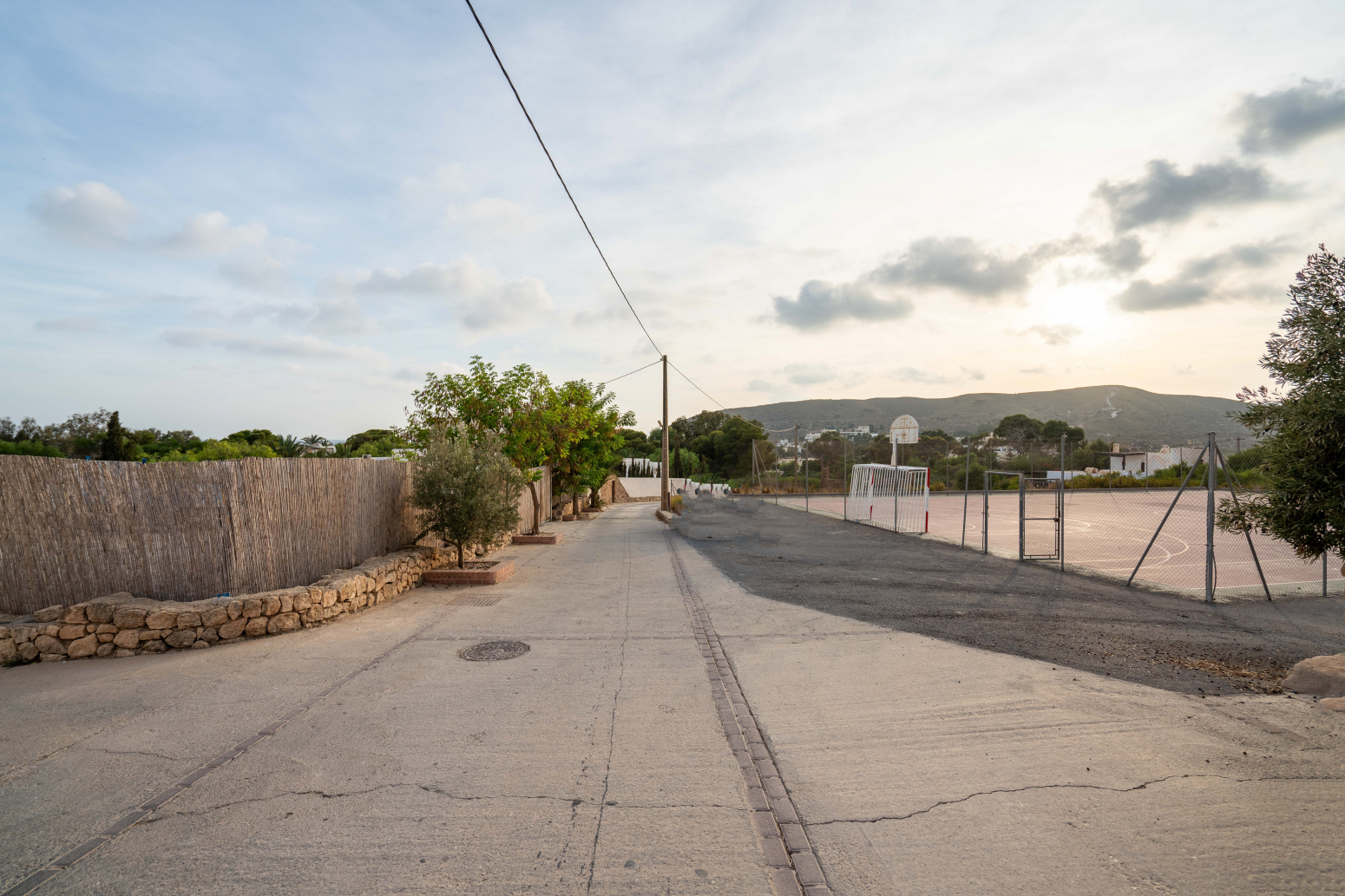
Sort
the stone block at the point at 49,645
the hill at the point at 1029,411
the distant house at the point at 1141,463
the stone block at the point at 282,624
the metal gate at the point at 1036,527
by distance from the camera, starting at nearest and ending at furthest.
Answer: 1. the stone block at the point at 49,645
2. the stone block at the point at 282,624
3. the metal gate at the point at 1036,527
4. the distant house at the point at 1141,463
5. the hill at the point at 1029,411

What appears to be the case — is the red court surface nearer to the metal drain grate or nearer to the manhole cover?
the manhole cover

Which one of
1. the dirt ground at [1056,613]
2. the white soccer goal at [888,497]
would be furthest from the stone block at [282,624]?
the white soccer goal at [888,497]

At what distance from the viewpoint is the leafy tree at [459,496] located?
34.3ft

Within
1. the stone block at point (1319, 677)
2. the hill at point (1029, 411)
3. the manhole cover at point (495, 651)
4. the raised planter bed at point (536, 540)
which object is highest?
the hill at point (1029, 411)

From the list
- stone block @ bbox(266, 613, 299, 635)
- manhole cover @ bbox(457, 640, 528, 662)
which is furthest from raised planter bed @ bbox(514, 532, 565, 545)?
manhole cover @ bbox(457, 640, 528, 662)

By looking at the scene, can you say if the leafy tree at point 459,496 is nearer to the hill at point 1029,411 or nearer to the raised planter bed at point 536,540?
the raised planter bed at point 536,540

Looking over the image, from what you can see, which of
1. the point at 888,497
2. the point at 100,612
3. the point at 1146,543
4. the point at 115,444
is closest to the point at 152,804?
the point at 100,612

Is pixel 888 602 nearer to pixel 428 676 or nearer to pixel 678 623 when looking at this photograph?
pixel 678 623

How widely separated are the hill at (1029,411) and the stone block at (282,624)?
256 ft

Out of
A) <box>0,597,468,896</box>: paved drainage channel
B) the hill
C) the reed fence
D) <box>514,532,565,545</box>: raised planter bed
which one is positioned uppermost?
the hill

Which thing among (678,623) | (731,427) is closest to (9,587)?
(678,623)

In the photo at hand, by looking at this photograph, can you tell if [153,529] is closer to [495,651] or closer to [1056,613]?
[495,651]

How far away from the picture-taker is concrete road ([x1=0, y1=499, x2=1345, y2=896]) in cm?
300

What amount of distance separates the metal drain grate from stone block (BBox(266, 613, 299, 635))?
2107mm
